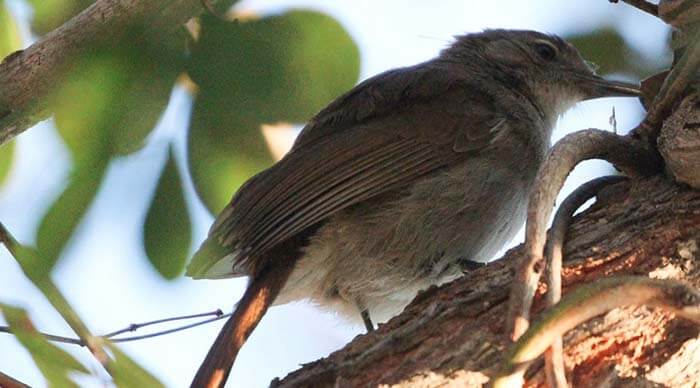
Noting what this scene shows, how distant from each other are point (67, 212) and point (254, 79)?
1.82 ft

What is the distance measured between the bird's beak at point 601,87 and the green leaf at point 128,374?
345 centimetres

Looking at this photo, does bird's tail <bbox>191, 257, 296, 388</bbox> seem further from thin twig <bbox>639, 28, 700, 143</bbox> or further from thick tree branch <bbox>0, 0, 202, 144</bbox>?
thin twig <bbox>639, 28, 700, 143</bbox>

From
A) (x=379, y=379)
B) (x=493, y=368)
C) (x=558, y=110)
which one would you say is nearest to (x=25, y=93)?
(x=379, y=379)

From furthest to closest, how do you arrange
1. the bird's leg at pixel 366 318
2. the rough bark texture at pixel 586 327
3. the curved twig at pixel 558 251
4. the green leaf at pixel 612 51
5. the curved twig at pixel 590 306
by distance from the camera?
the bird's leg at pixel 366 318, the green leaf at pixel 612 51, the rough bark texture at pixel 586 327, the curved twig at pixel 558 251, the curved twig at pixel 590 306

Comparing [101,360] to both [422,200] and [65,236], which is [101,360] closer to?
[65,236]

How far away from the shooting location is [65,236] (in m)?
2.18

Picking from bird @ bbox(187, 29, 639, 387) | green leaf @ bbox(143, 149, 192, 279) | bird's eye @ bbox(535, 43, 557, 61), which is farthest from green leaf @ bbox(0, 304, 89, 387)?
bird's eye @ bbox(535, 43, 557, 61)

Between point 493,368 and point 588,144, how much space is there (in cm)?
90

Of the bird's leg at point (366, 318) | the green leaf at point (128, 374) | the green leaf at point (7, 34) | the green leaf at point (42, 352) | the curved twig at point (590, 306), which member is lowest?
the curved twig at point (590, 306)

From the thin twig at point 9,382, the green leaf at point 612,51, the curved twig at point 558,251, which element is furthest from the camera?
the green leaf at point 612,51

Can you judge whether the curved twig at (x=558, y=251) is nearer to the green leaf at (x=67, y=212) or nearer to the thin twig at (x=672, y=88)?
the thin twig at (x=672, y=88)

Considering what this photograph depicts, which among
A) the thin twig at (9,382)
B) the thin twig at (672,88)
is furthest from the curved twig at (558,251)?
the thin twig at (9,382)

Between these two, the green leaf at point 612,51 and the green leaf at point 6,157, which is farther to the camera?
the green leaf at point 612,51

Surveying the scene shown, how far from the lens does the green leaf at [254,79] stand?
2508 mm
